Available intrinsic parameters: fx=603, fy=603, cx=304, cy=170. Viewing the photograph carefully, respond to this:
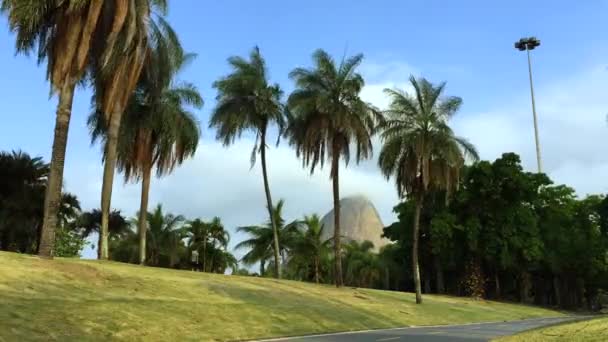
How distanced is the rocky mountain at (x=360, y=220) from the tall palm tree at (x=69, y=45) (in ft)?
469

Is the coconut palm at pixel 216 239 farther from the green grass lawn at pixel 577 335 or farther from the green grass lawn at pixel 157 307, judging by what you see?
the green grass lawn at pixel 577 335

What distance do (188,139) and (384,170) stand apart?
1248 cm

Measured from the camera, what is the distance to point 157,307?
61.7ft

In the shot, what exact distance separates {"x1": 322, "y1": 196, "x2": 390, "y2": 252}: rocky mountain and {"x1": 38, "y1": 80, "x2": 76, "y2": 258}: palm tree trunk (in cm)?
14438

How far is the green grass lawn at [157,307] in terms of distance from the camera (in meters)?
14.6

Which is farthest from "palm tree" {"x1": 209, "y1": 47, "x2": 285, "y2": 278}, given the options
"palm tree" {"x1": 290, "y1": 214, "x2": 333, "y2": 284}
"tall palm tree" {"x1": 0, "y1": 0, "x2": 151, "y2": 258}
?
"palm tree" {"x1": 290, "y1": 214, "x2": 333, "y2": 284}

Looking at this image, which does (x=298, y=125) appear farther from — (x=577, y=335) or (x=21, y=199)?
(x=577, y=335)

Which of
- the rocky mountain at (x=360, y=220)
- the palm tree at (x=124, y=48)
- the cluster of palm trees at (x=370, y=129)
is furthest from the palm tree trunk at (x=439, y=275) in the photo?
the rocky mountain at (x=360, y=220)

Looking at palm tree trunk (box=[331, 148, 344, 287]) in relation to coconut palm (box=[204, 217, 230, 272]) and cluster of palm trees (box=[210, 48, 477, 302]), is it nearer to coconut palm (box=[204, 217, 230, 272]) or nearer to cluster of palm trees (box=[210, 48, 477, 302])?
cluster of palm trees (box=[210, 48, 477, 302])

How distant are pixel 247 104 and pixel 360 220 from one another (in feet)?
464

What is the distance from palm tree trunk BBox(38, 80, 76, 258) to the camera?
21688 mm

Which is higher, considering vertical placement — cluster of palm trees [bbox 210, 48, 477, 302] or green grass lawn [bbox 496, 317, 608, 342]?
cluster of palm trees [bbox 210, 48, 477, 302]

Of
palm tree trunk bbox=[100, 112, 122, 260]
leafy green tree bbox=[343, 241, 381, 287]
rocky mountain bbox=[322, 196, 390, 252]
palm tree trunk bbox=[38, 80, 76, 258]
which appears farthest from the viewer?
rocky mountain bbox=[322, 196, 390, 252]

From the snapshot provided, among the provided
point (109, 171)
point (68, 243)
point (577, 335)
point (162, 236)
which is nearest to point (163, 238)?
point (162, 236)
